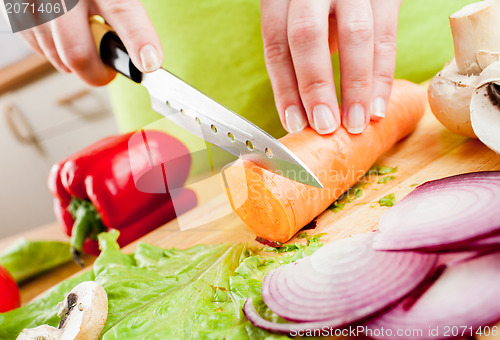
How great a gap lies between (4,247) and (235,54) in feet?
5.10

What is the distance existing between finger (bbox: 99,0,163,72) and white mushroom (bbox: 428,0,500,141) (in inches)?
36.3

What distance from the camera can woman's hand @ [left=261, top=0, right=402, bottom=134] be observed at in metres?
1.46

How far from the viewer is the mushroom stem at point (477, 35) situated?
4.51ft

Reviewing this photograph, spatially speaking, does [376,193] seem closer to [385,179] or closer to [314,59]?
[385,179]

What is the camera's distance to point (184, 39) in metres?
2.29

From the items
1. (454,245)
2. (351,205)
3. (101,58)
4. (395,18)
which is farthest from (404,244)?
(101,58)

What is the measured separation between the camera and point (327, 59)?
1.47 m

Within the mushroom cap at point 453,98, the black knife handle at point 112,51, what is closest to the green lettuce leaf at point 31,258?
→ the black knife handle at point 112,51

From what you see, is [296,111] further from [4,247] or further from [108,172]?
[4,247]

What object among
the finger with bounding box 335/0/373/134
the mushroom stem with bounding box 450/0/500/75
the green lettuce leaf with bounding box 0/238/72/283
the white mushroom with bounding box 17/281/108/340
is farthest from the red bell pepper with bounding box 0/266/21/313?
the mushroom stem with bounding box 450/0/500/75

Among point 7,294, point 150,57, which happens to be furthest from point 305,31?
point 7,294

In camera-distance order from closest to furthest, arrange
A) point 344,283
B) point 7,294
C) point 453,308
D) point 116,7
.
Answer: point 453,308, point 344,283, point 116,7, point 7,294

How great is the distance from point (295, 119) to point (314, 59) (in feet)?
0.73

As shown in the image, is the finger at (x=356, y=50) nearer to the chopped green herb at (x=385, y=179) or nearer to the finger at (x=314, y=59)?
the finger at (x=314, y=59)
